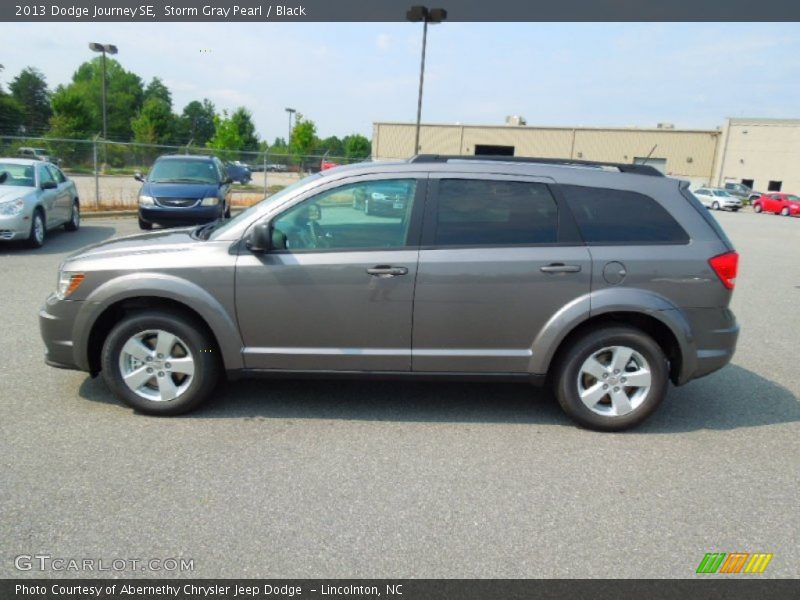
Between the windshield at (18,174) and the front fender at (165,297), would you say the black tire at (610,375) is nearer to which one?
the front fender at (165,297)

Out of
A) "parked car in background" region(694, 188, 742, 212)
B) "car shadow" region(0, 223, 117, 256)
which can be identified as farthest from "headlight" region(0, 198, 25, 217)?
"parked car in background" region(694, 188, 742, 212)

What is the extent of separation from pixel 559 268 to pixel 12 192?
1024 cm

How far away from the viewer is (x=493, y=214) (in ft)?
13.9

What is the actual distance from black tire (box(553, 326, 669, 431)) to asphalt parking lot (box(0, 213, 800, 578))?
135 mm

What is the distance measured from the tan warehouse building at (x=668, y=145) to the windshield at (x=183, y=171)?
1619 inches

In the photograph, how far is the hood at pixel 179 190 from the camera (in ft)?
43.1

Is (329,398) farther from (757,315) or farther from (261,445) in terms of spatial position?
(757,315)

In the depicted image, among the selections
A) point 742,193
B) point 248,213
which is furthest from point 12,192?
point 742,193

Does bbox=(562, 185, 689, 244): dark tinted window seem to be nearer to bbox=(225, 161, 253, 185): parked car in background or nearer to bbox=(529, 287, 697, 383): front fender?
bbox=(529, 287, 697, 383): front fender

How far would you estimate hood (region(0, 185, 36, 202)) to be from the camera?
1027 centimetres

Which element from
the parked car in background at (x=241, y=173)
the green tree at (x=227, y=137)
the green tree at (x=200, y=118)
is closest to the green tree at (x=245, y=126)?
the green tree at (x=227, y=137)

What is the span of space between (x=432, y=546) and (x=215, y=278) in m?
2.30

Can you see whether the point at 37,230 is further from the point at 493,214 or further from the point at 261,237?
the point at 493,214
